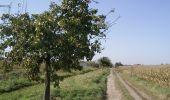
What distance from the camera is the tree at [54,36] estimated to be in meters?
14.6

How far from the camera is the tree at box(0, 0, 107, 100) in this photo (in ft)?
48.0

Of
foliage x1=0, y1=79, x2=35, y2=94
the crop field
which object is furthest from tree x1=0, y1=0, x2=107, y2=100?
foliage x1=0, y1=79, x2=35, y2=94

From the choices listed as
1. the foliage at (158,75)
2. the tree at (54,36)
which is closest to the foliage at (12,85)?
the foliage at (158,75)

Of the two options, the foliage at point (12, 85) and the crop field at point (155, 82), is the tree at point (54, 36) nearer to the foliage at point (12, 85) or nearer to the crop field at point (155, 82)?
the crop field at point (155, 82)

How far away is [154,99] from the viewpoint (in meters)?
27.5

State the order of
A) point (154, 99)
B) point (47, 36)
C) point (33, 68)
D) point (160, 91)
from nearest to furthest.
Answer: point (47, 36)
point (33, 68)
point (154, 99)
point (160, 91)

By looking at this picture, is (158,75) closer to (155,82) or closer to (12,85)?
(155,82)

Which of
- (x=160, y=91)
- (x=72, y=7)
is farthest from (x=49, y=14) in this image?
(x=160, y=91)

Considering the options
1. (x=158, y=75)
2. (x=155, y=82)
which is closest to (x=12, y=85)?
(x=155, y=82)

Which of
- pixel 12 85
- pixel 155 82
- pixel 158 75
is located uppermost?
pixel 158 75

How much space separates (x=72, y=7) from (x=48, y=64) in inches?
97.4

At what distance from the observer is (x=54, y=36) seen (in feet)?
48.3

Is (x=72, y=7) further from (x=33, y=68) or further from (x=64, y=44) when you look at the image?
(x=33, y=68)

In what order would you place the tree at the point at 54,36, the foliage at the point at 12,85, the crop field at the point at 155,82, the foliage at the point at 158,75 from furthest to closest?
the foliage at the point at 158,75
the foliage at the point at 12,85
the crop field at the point at 155,82
the tree at the point at 54,36
